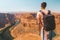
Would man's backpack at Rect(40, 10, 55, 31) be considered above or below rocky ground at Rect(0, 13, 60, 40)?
above

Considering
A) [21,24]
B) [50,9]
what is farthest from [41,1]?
[21,24]

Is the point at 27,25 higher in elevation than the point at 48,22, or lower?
lower

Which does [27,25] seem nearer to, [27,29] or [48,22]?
[27,29]

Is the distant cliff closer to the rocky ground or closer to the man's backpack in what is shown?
the rocky ground

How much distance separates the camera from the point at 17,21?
3623mm

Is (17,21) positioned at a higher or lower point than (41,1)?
lower

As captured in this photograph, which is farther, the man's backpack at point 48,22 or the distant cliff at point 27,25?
the distant cliff at point 27,25

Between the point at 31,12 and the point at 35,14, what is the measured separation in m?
0.09

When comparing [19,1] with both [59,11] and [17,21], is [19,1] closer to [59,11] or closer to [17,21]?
[17,21]

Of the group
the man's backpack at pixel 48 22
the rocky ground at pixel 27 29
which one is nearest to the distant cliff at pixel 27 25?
the rocky ground at pixel 27 29

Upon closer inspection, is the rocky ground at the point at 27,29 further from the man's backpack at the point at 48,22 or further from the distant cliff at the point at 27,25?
the man's backpack at the point at 48,22

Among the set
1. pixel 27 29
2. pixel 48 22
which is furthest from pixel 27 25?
pixel 48 22

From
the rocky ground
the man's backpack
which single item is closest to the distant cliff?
the rocky ground

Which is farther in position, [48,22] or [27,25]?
[27,25]
